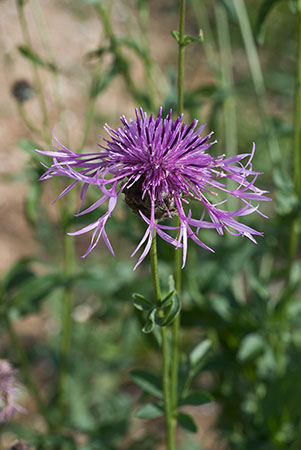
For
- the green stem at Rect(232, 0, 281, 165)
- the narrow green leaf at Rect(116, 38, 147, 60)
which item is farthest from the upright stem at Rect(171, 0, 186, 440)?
the green stem at Rect(232, 0, 281, 165)

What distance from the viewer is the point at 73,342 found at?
192 centimetres

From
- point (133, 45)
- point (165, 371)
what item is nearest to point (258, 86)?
point (133, 45)

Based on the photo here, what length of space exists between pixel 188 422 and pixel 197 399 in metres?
0.04

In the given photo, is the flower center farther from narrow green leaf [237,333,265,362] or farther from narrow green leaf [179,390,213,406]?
narrow green leaf [237,333,265,362]

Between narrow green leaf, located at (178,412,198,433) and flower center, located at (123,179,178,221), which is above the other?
flower center, located at (123,179,178,221)

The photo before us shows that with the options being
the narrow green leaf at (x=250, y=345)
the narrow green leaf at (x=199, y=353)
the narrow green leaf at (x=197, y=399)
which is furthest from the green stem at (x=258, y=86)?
the narrow green leaf at (x=197, y=399)

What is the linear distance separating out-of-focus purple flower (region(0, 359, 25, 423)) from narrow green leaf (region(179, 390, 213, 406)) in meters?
0.32

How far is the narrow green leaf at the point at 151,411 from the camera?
959 millimetres

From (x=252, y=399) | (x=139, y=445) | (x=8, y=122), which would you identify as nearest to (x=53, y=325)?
(x=139, y=445)

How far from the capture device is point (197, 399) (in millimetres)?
945

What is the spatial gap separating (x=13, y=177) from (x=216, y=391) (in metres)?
0.75

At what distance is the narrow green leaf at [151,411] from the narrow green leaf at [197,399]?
4cm

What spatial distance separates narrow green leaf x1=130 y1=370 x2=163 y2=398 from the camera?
1.00m

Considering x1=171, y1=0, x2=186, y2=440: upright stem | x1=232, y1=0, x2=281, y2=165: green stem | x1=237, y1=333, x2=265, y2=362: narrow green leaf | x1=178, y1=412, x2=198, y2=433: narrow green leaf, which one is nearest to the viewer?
x1=171, y1=0, x2=186, y2=440: upright stem
